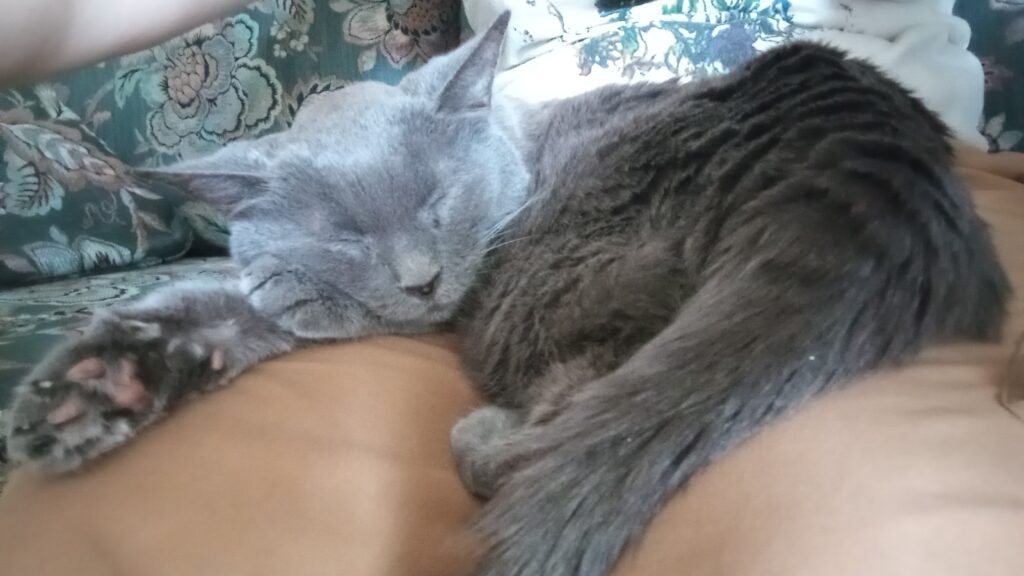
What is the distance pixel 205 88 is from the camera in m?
1.76

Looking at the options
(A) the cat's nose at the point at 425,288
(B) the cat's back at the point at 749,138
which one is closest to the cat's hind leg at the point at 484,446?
(A) the cat's nose at the point at 425,288

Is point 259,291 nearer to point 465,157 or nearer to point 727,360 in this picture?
point 465,157

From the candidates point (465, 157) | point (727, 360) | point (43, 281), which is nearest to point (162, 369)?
point (465, 157)

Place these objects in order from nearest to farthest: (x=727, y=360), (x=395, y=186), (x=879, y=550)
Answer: (x=879, y=550), (x=727, y=360), (x=395, y=186)

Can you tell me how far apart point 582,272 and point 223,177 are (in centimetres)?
45

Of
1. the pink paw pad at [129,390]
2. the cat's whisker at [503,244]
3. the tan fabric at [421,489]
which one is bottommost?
the tan fabric at [421,489]

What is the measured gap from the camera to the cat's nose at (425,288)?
104cm

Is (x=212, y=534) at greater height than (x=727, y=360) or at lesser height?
lesser

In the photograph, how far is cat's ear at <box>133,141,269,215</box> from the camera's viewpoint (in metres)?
1.00

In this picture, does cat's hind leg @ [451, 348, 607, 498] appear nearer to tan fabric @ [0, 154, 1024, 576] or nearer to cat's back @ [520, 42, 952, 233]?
tan fabric @ [0, 154, 1024, 576]

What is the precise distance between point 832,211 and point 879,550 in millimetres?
324

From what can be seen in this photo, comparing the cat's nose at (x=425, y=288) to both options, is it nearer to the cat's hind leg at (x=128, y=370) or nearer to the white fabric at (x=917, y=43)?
the cat's hind leg at (x=128, y=370)

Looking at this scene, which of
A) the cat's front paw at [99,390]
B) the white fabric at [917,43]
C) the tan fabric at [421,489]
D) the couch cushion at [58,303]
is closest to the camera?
the tan fabric at [421,489]

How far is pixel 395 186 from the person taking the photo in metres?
1.04
